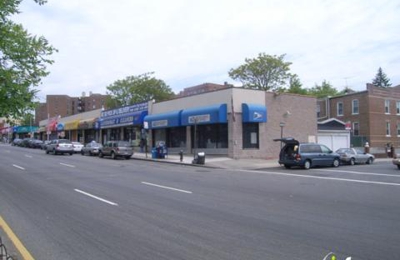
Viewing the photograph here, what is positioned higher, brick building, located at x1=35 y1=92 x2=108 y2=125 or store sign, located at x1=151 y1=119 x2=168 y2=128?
brick building, located at x1=35 y1=92 x2=108 y2=125

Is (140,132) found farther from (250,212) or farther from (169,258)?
(169,258)

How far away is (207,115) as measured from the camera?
31.2m

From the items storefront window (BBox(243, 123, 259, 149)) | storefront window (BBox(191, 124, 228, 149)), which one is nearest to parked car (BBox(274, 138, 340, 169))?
storefront window (BBox(243, 123, 259, 149))

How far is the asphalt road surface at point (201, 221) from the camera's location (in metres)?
6.15

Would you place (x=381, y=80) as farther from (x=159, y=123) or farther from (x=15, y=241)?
(x=15, y=241)

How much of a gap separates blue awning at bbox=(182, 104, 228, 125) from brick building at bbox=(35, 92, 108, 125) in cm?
10628

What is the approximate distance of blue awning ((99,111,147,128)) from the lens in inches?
1653

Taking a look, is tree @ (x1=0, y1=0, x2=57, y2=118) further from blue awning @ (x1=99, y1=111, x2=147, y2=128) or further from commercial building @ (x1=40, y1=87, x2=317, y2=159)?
blue awning @ (x1=99, y1=111, x2=147, y2=128)

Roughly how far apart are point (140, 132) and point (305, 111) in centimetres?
1898

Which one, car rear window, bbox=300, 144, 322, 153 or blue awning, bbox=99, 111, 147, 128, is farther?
blue awning, bbox=99, 111, 147, 128

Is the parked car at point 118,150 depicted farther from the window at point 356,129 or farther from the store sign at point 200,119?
the window at point 356,129

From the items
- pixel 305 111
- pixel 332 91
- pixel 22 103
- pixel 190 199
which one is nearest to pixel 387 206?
pixel 190 199

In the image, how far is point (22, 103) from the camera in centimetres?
1755

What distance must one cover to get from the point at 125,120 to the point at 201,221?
37723mm
